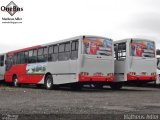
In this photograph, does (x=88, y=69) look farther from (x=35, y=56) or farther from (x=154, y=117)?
(x=154, y=117)

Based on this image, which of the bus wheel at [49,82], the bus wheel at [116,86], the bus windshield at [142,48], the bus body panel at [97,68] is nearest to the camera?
the bus body panel at [97,68]

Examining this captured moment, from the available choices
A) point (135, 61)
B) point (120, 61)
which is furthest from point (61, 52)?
point (135, 61)

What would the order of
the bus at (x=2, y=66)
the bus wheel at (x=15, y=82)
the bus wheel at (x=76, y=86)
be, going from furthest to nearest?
the bus at (x=2, y=66) → the bus wheel at (x=15, y=82) → the bus wheel at (x=76, y=86)

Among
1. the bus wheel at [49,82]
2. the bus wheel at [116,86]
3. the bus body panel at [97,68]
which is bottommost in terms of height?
the bus wheel at [116,86]

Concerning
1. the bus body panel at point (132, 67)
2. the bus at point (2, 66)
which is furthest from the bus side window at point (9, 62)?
the bus body panel at point (132, 67)

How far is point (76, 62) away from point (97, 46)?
1.58 metres

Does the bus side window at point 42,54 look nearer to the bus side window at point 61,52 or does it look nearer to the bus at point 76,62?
the bus at point 76,62

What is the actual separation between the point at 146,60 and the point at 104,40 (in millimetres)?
3095

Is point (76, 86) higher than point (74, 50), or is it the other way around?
point (74, 50)

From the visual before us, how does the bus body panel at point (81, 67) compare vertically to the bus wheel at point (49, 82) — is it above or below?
above

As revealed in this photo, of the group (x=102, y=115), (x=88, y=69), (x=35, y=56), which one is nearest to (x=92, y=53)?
(x=88, y=69)

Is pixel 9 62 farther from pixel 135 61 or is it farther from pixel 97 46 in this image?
pixel 135 61

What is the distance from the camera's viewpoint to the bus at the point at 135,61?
2348cm

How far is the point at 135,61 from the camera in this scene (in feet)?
77.5
